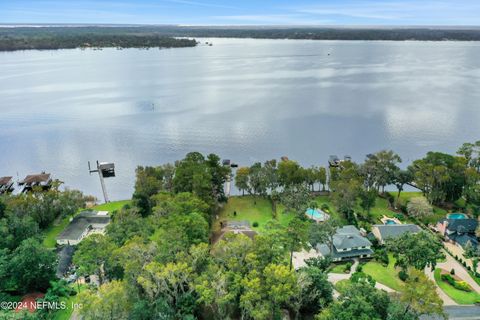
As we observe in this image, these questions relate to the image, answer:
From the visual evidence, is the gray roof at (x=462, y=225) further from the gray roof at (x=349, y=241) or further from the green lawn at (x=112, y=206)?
the green lawn at (x=112, y=206)

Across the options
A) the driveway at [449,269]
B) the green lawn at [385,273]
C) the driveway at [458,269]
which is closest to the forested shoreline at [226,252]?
the green lawn at [385,273]

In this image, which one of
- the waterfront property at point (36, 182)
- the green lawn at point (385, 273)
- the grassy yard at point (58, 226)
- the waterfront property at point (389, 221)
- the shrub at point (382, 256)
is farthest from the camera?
the waterfront property at point (36, 182)

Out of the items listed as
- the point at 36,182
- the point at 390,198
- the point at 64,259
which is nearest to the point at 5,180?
the point at 36,182

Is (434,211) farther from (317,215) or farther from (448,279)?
(448,279)

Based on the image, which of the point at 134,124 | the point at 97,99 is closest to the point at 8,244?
the point at 134,124

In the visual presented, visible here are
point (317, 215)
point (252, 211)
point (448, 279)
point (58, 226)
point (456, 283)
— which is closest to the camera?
point (456, 283)

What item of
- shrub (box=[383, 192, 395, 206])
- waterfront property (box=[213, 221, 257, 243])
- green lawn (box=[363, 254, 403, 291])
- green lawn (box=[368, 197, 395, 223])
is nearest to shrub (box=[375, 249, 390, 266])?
green lawn (box=[363, 254, 403, 291])

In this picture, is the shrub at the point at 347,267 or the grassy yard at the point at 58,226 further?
the grassy yard at the point at 58,226

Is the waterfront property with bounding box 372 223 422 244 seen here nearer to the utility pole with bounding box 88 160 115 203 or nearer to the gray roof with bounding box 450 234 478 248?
the gray roof with bounding box 450 234 478 248
